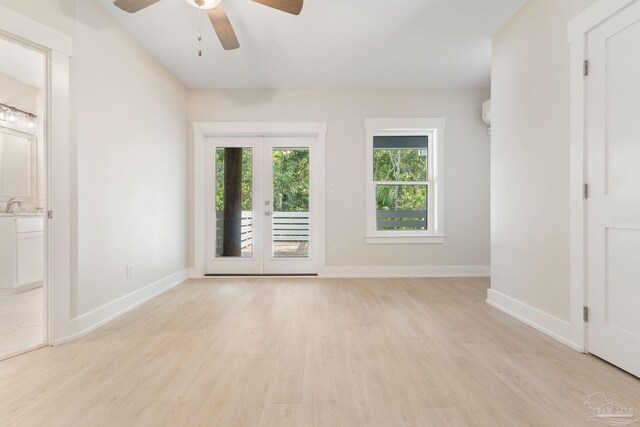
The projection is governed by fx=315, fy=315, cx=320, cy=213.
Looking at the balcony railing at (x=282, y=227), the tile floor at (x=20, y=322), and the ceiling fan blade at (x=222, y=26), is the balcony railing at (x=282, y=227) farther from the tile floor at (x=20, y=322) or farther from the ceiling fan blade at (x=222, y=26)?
A: the ceiling fan blade at (x=222, y=26)

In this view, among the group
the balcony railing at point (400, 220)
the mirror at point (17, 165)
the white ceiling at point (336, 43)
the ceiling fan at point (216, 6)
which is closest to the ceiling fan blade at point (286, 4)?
the ceiling fan at point (216, 6)

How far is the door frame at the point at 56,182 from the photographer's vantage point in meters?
2.07

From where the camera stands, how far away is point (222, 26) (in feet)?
7.51

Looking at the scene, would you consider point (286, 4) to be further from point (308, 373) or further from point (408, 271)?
point (408, 271)

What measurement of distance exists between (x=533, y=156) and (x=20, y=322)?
4.30m

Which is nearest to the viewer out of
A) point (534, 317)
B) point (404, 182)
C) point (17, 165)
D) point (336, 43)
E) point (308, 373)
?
point (308, 373)

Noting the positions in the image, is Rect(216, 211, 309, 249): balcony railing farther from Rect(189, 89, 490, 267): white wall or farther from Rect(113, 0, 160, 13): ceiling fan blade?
Rect(113, 0, 160, 13): ceiling fan blade

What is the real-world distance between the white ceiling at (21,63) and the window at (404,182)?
3.79 m

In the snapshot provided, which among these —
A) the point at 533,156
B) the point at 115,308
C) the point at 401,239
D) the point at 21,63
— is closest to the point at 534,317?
the point at 533,156

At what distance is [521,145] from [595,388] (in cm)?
177

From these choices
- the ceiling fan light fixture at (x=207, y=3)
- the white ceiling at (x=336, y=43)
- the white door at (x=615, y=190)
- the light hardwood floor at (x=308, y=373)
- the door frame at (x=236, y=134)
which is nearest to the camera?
the light hardwood floor at (x=308, y=373)

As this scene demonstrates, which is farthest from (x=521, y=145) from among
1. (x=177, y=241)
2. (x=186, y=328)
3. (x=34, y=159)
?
(x=34, y=159)

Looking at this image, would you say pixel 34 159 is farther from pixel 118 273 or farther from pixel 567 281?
pixel 567 281

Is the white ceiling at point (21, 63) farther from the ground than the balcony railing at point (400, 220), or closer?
farther from the ground
